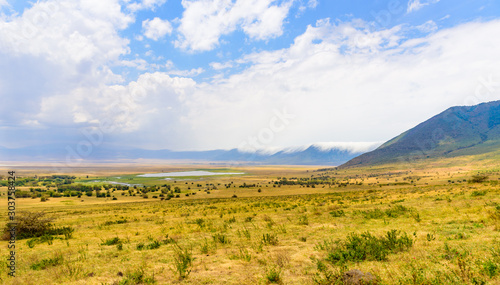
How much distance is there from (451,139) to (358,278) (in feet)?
691

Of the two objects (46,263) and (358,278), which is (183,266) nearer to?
(358,278)

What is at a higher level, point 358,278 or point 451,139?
point 451,139

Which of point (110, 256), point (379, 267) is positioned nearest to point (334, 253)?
point (379, 267)

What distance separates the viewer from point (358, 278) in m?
5.93

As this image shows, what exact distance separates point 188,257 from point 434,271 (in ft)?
25.9

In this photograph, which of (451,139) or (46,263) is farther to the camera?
(451,139)

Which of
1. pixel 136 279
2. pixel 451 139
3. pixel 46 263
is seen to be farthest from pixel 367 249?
pixel 451 139

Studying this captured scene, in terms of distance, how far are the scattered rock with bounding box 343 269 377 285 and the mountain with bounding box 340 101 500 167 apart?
541 ft

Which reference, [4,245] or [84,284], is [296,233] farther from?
[4,245]

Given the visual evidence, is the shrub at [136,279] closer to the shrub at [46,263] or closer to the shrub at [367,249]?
the shrub at [46,263]

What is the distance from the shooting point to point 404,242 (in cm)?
880

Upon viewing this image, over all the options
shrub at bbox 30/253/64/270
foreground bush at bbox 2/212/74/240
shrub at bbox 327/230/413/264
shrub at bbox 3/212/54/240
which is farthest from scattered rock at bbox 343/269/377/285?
shrub at bbox 3/212/54/240

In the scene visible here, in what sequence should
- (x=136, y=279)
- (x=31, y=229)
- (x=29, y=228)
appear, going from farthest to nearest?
(x=31, y=229) < (x=29, y=228) < (x=136, y=279)

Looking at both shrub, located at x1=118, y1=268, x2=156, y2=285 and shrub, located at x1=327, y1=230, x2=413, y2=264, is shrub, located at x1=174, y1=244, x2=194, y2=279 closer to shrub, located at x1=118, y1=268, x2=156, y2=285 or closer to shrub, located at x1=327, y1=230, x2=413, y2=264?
shrub, located at x1=118, y1=268, x2=156, y2=285
